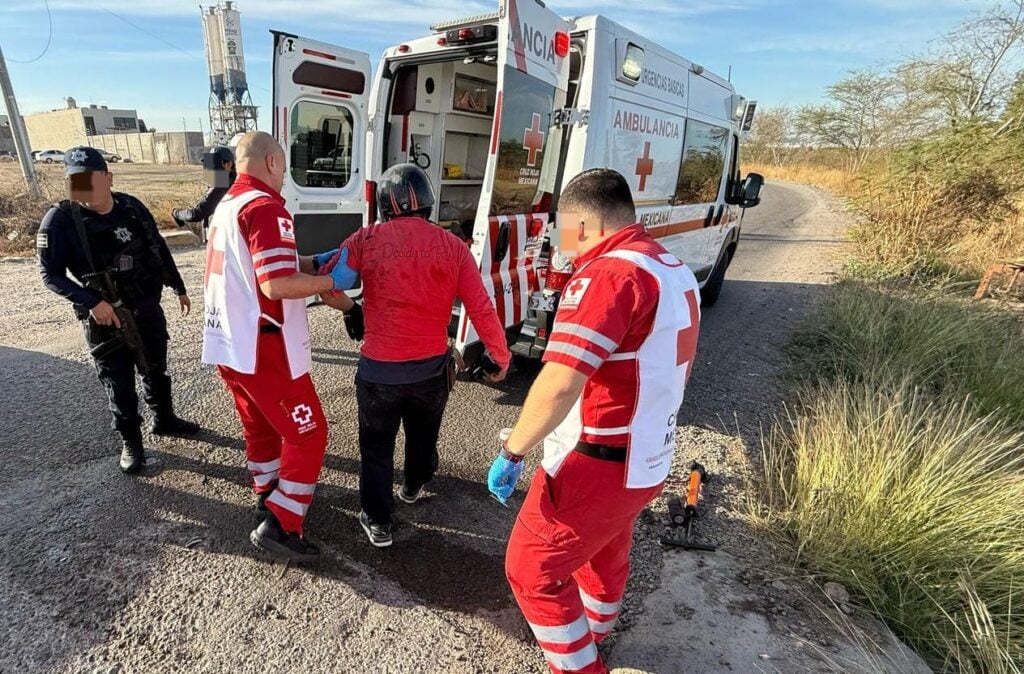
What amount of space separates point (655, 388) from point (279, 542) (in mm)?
1860

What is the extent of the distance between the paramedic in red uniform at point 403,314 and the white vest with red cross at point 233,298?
35 centimetres

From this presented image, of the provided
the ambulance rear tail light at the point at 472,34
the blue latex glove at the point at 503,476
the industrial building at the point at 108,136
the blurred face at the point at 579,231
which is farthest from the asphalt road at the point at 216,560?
the industrial building at the point at 108,136

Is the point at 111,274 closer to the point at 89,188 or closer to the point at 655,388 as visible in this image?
the point at 89,188

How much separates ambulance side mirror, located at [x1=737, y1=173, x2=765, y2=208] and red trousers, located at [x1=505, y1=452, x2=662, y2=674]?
6.03m

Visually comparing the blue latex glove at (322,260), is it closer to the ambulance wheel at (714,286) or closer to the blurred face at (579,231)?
the blurred face at (579,231)

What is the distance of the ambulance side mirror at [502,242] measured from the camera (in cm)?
358

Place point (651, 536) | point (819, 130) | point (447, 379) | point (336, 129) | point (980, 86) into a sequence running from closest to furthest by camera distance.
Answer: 1. point (447, 379)
2. point (651, 536)
3. point (336, 129)
4. point (980, 86)
5. point (819, 130)

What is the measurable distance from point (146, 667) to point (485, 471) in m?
1.87

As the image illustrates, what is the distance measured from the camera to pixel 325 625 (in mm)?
2182

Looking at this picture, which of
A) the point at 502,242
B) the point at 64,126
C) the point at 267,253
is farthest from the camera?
the point at 64,126

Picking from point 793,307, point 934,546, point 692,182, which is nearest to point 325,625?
point 934,546

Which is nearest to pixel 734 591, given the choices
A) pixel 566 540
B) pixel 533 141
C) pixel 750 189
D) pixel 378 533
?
pixel 566 540

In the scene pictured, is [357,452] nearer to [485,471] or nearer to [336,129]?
[485,471]

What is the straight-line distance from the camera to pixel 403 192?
229 cm
